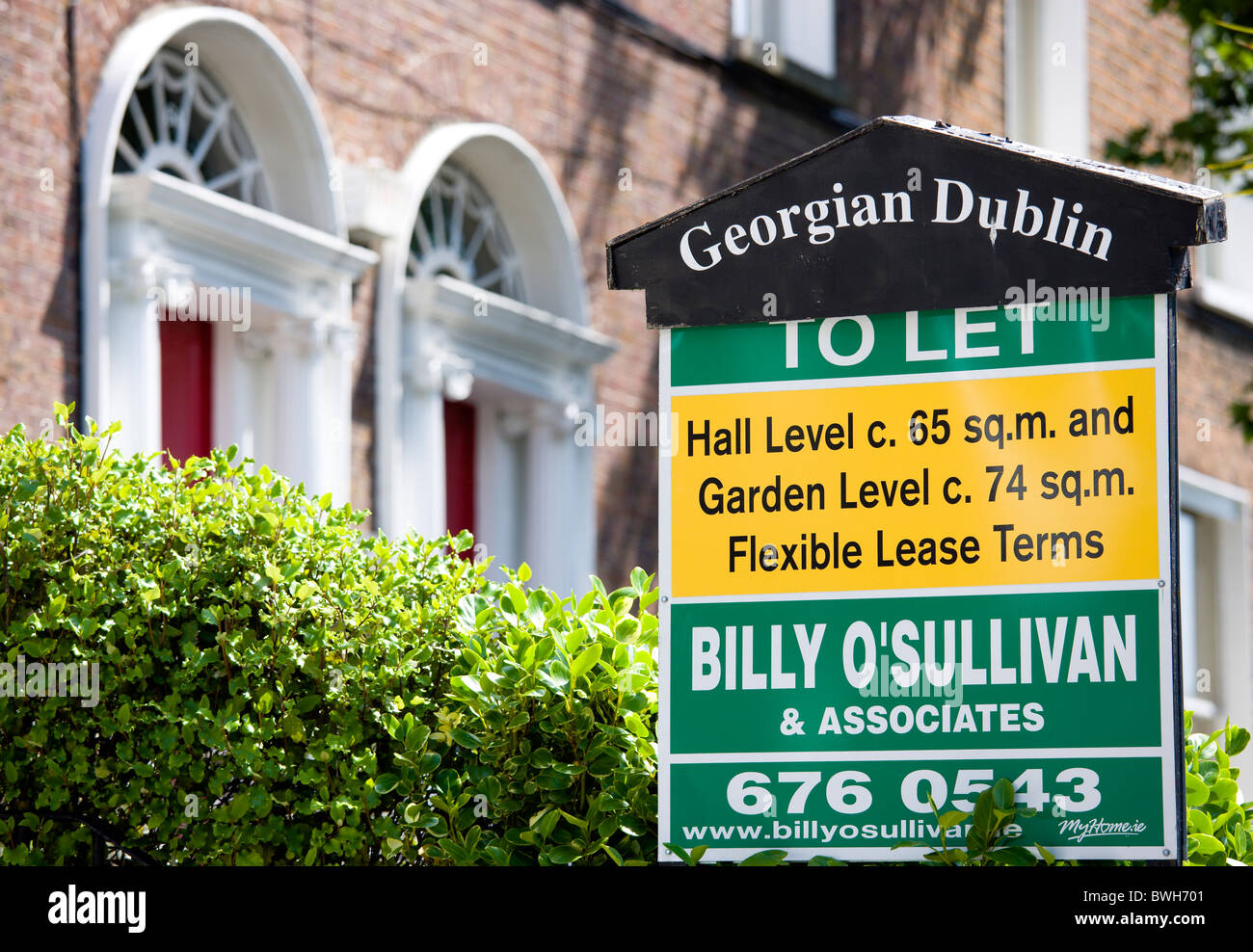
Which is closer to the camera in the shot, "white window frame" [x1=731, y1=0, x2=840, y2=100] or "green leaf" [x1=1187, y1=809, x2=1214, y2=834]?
"green leaf" [x1=1187, y1=809, x2=1214, y2=834]

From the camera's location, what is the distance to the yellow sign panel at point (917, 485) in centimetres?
420

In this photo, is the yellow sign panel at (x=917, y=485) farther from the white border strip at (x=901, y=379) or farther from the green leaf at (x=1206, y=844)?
the green leaf at (x=1206, y=844)

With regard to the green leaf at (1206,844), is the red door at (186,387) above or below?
above

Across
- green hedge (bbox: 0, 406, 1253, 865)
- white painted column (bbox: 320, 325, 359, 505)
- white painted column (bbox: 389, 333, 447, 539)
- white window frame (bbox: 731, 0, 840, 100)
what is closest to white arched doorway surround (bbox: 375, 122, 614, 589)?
white painted column (bbox: 389, 333, 447, 539)

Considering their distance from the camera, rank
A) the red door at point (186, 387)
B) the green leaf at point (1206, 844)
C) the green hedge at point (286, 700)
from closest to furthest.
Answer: the green leaf at point (1206, 844)
the green hedge at point (286, 700)
the red door at point (186, 387)

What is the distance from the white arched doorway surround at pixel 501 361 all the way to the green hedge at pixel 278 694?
17.2 ft

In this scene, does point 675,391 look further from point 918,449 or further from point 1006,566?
point 1006,566

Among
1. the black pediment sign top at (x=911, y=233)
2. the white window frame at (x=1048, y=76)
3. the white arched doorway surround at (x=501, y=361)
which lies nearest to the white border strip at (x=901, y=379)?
the black pediment sign top at (x=911, y=233)

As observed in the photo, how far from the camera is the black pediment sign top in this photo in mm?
4184

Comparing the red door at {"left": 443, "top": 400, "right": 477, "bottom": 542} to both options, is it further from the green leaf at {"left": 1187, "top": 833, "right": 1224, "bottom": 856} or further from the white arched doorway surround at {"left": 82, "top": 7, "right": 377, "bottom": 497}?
the green leaf at {"left": 1187, "top": 833, "right": 1224, "bottom": 856}

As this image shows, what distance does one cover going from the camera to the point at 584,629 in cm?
485
